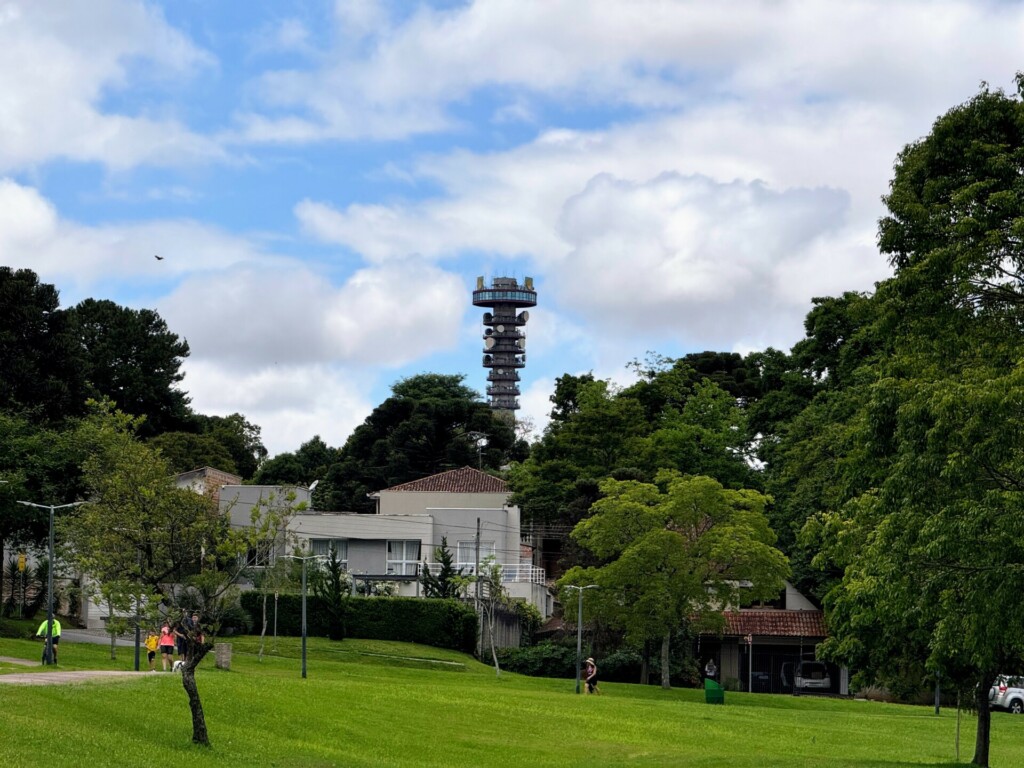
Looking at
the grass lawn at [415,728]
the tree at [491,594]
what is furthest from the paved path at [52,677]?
the tree at [491,594]

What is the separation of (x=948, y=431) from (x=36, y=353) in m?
53.3

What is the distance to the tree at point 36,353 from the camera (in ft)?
216

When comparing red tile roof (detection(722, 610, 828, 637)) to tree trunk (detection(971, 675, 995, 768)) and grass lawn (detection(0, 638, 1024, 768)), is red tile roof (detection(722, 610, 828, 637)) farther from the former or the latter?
tree trunk (detection(971, 675, 995, 768))

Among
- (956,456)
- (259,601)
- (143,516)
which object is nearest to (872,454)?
(956,456)

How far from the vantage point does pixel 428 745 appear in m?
30.1

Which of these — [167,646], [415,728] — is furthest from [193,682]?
[167,646]

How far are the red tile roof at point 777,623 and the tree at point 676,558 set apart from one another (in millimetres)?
13554

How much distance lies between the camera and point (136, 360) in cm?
10138

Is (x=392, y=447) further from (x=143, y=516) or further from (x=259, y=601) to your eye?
(x=143, y=516)

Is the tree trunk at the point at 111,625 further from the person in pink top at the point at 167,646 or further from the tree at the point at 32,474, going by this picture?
the tree at the point at 32,474

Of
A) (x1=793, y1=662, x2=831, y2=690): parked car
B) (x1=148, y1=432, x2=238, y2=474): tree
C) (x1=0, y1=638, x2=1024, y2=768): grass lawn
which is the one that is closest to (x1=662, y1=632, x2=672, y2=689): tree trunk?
(x1=0, y1=638, x2=1024, y2=768): grass lawn

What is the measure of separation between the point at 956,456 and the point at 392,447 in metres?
88.3

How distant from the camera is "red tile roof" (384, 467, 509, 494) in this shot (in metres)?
89.4

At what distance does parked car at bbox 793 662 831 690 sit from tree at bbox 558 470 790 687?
16.2 meters
